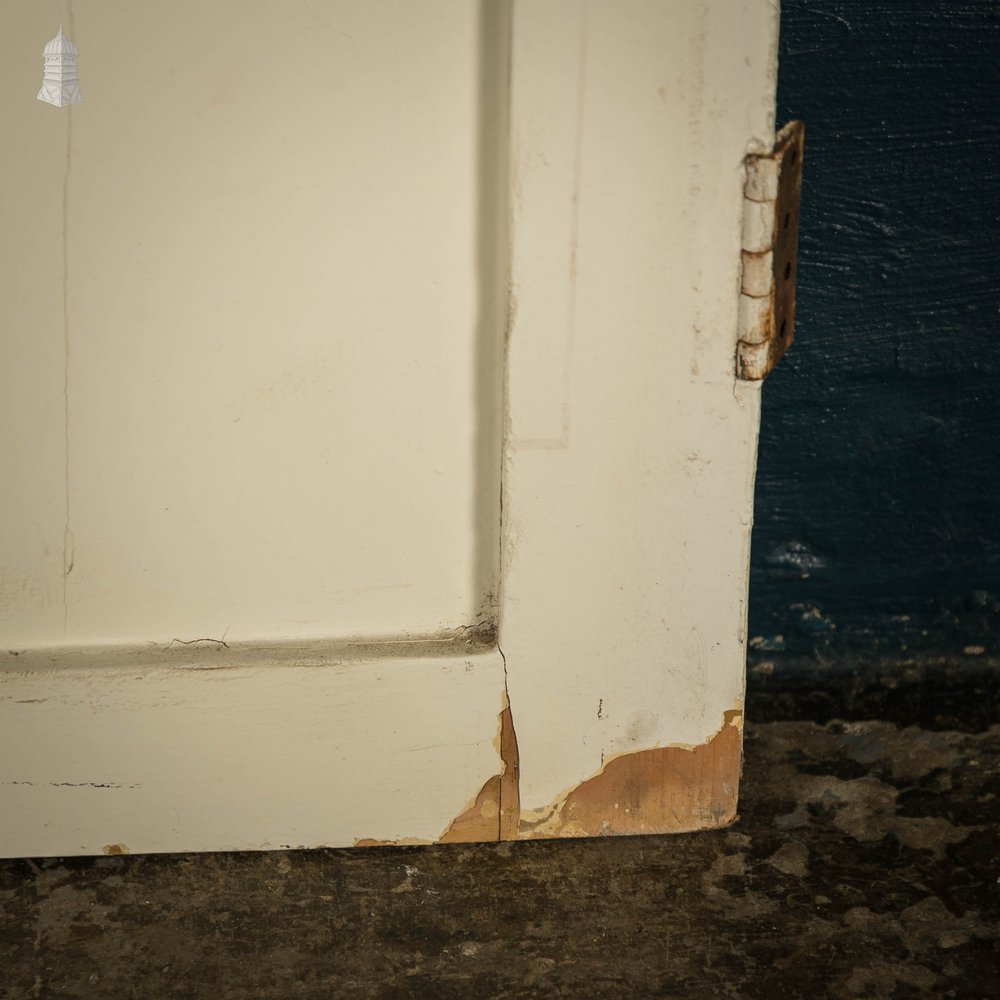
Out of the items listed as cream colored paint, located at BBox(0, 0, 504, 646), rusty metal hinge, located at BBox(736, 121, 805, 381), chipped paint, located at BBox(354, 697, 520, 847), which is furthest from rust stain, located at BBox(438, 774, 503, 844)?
rusty metal hinge, located at BBox(736, 121, 805, 381)

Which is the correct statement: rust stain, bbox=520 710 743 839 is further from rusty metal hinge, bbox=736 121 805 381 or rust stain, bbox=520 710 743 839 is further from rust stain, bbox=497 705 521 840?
rusty metal hinge, bbox=736 121 805 381

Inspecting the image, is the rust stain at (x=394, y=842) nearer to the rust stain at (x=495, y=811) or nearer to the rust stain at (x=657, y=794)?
the rust stain at (x=495, y=811)

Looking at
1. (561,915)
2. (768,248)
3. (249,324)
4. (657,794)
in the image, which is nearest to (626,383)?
(768,248)

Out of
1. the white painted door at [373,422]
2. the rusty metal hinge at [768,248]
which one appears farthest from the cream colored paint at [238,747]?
the rusty metal hinge at [768,248]

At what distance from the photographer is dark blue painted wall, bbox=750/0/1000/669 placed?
1.85 m

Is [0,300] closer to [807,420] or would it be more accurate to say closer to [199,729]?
[199,729]

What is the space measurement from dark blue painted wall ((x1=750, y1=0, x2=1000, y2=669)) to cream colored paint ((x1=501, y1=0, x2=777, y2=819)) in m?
0.50

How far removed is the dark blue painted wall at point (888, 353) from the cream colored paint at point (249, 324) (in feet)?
2.31

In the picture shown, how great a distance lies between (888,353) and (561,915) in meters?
1.12

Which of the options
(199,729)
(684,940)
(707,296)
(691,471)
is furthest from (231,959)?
(707,296)

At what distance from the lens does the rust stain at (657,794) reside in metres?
1.64

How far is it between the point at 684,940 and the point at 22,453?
3.54 ft

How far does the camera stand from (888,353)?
6.49 ft

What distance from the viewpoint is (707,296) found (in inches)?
58.2
